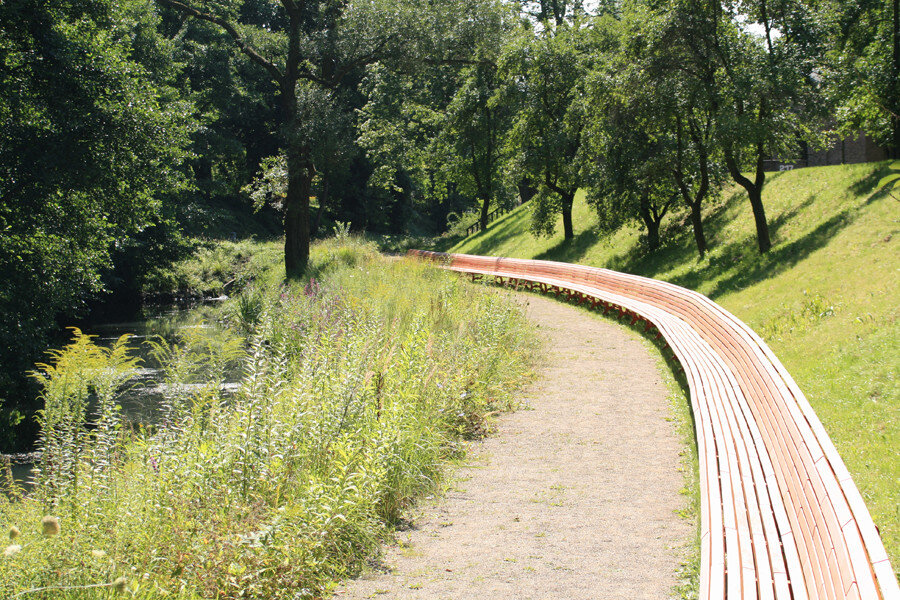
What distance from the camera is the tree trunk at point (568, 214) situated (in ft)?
86.1

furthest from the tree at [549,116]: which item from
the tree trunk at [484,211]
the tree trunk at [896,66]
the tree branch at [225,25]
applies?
the tree trunk at [484,211]

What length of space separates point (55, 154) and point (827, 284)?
1324 centimetres

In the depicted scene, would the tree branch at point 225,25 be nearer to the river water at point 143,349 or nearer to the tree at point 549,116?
the river water at point 143,349

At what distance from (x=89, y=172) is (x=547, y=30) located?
18.9m

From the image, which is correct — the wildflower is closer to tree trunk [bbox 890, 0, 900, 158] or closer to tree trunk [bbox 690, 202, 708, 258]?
tree trunk [bbox 890, 0, 900, 158]

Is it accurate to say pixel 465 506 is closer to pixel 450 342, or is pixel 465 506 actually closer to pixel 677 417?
pixel 677 417

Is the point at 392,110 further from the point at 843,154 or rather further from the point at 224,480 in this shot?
the point at 224,480

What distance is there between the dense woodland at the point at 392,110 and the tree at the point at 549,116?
3.1 inches

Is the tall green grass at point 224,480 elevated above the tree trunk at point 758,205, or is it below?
below

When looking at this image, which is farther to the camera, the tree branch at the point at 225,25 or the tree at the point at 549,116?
the tree at the point at 549,116

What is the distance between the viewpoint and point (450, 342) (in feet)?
29.6

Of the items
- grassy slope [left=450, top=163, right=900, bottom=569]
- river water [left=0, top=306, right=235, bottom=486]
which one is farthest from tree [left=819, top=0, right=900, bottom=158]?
river water [left=0, top=306, right=235, bottom=486]

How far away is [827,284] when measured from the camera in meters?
11.6

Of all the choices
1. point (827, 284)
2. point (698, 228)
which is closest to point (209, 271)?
point (698, 228)
